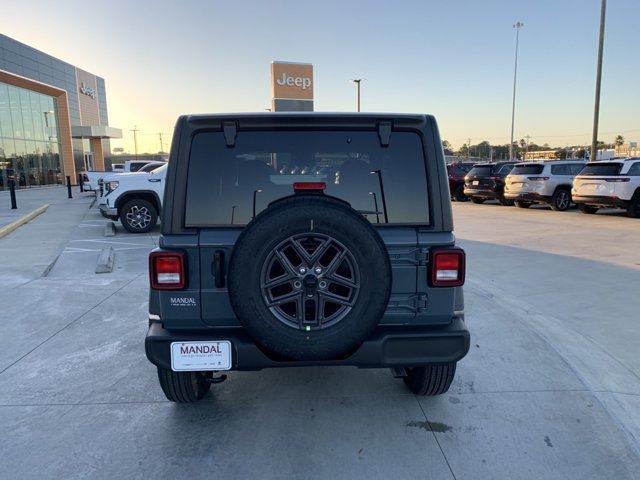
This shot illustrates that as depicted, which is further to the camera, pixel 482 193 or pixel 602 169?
pixel 482 193

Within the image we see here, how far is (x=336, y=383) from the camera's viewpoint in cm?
371

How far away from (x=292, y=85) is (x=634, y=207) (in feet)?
55.7

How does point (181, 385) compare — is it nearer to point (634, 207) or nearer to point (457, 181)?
point (634, 207)

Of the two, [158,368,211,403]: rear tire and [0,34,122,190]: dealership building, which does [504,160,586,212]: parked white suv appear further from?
[0,34,122,190]: dealership building

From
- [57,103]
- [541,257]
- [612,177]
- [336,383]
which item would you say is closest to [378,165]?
[336,383]

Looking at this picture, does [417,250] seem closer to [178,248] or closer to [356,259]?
[356,259]

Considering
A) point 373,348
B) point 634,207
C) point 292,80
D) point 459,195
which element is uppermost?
point 292,80

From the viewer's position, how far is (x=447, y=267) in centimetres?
274

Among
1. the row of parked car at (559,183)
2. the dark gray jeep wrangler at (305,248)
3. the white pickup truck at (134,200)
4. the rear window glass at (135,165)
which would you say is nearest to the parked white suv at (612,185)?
the row of parked car at (559,183)

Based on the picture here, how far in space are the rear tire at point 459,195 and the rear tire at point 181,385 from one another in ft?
67.4

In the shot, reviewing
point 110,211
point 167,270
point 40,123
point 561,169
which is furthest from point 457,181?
point 40,123

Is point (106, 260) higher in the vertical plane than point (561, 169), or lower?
lower

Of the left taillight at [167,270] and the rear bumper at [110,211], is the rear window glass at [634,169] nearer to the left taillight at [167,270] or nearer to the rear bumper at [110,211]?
the rear bumper at [110,211]

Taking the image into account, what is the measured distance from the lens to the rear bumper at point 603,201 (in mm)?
13656
